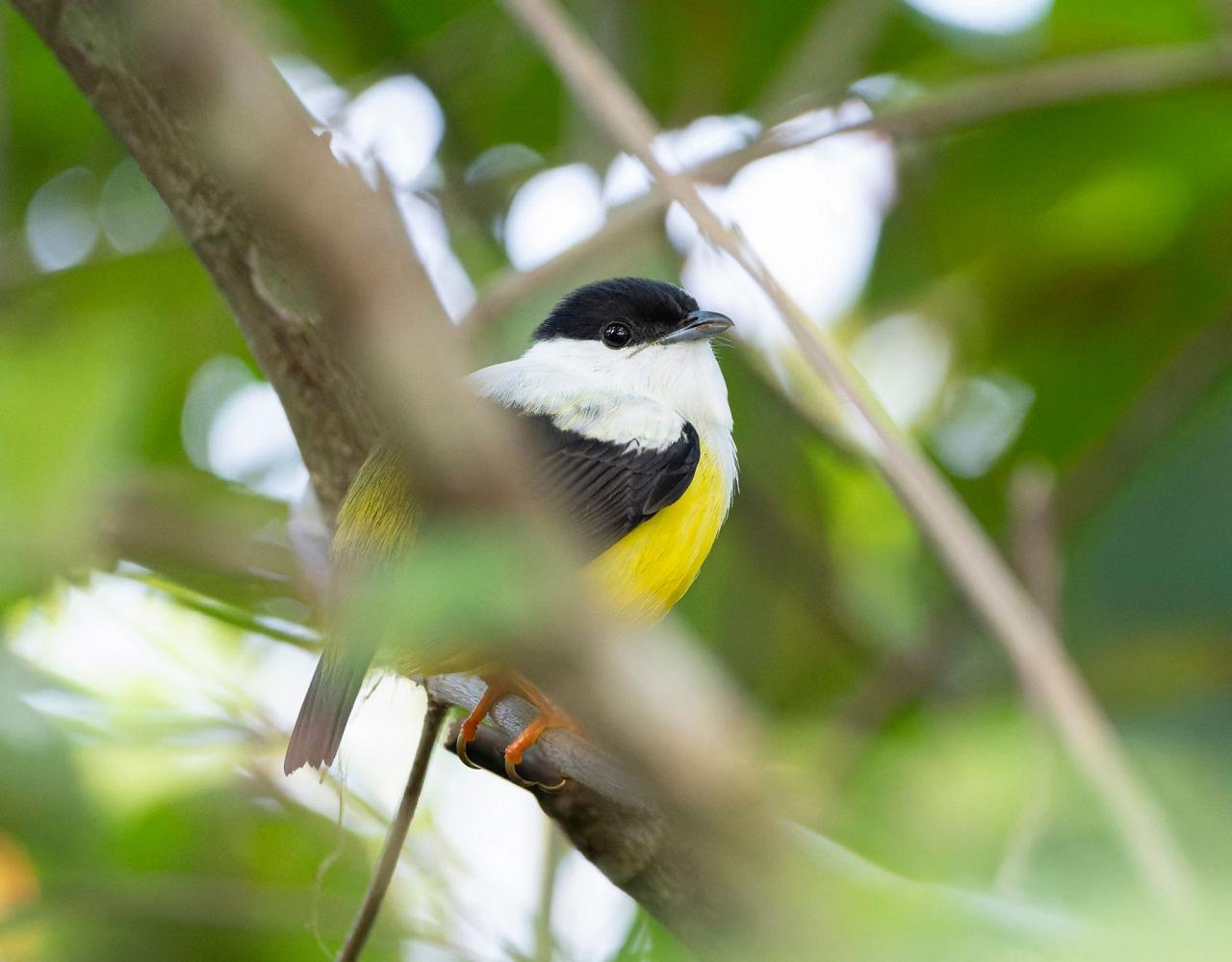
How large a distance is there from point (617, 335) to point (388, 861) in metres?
2.02

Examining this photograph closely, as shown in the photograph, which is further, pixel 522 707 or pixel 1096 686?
pixel 1096 686

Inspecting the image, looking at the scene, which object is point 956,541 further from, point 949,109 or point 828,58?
point 828,58

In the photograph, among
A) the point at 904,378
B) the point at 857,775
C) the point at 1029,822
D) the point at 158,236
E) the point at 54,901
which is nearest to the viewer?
the point at 1029,822

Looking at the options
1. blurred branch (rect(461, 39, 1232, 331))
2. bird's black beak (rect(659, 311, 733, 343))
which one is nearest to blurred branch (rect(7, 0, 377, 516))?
blurred branch (rect(461, 39, 1232, 331))

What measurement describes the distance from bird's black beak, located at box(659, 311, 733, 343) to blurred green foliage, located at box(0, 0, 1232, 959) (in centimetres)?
25

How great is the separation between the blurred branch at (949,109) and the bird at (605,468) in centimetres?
26

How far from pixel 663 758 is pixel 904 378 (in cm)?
437

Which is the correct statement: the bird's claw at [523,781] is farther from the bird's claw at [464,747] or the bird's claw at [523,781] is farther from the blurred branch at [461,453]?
the blurred branch at [461,453]

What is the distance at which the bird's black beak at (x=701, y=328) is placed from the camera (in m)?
3.60

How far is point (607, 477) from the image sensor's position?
2883 millimetres

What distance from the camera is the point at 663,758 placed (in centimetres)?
62

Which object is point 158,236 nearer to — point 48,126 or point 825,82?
point 48,126

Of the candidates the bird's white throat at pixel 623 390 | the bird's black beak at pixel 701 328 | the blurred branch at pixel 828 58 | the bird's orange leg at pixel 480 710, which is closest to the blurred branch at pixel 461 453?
the bird's orange leg at pixel 480 710

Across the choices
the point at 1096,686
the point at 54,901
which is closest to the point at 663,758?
the point at 54,901
